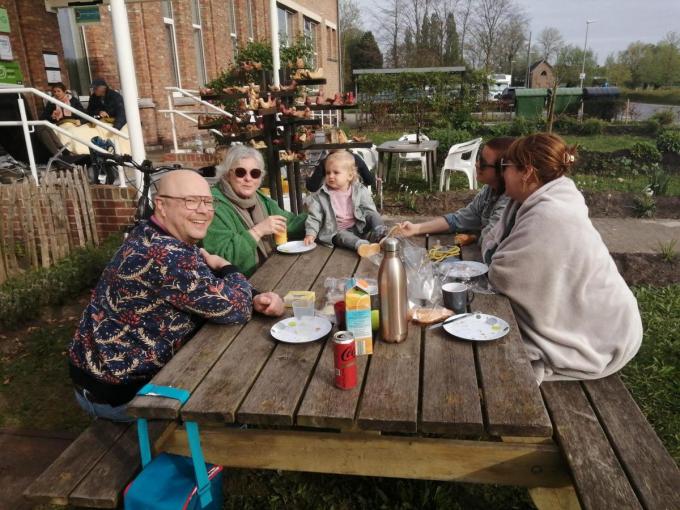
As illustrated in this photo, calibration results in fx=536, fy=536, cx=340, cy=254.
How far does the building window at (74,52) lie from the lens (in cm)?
962

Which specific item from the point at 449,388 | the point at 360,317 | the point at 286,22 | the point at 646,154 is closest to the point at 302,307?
the point at 360,317

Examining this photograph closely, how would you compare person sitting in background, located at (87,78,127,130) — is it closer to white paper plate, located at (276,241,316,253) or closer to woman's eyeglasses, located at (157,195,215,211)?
white paper plate, located at (276,241,316,253)

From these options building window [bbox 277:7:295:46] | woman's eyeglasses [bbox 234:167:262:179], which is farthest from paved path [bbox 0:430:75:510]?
building window [bbox 277:7:295:46]

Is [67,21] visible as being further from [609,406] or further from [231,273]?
[609,406]

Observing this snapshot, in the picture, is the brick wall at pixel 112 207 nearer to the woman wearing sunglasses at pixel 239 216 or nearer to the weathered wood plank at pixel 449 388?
the woman wearing sunglasses at pixel 239 216

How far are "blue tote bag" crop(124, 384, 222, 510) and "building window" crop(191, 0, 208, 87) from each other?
12089 millimetres

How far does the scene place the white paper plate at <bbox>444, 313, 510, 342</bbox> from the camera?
2.03 m

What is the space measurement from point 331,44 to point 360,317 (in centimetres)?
2644

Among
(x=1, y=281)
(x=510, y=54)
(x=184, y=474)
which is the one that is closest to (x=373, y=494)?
(x=184, y=474)

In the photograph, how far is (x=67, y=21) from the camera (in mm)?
9680

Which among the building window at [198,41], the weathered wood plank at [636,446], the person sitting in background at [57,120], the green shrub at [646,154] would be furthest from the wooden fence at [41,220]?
the green shrub at [646,154]

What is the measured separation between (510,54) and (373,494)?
5206 centimetres

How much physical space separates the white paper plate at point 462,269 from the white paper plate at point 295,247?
2.91 feet

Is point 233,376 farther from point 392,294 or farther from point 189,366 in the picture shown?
point 392,294
